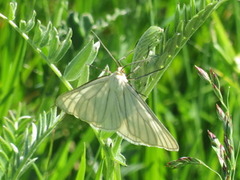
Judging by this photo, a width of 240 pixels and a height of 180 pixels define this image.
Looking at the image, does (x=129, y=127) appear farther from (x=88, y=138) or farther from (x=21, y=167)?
(x=88, y=138)

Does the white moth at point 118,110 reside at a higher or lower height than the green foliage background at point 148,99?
higher

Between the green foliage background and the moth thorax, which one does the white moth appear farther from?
the green foliage background

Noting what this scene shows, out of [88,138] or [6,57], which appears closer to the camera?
[88,138]

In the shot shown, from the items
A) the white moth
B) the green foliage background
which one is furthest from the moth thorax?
the green foliage background

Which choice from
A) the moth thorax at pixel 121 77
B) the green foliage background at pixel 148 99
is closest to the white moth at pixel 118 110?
the moth thorax at pixel 121 77

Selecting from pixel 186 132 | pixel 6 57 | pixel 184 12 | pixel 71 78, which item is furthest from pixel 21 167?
pixel 186 132

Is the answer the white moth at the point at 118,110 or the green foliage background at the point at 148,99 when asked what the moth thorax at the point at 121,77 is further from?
the green foliage background at the point at 148,99
